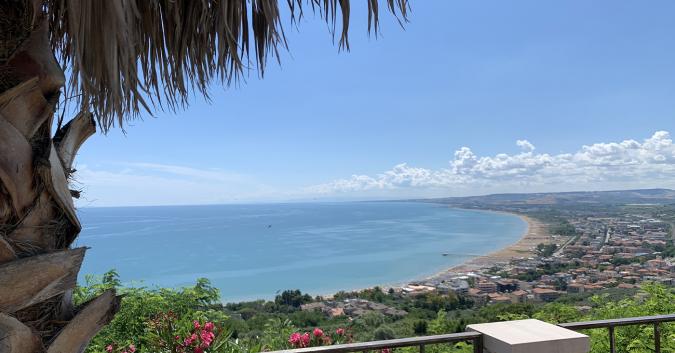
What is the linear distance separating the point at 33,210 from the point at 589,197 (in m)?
100

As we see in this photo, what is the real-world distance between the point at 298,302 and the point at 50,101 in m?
15.3

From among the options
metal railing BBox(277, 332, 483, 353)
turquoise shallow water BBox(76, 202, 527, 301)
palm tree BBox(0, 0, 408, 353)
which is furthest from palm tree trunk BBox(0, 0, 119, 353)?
turquoise shallow water BBox(76, 202, 527, 301)

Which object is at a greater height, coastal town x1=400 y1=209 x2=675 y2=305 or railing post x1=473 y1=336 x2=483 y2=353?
railing post x1=473 y1=336 x2=483 y2=353

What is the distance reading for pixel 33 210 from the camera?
1.12 metres

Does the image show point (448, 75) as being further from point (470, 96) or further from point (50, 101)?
point (50, 101)

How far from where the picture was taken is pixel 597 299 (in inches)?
208

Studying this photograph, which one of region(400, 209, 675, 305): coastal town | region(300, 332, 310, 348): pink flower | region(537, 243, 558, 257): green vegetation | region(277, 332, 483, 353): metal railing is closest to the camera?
region(277, 332, 483, 353): metal railing

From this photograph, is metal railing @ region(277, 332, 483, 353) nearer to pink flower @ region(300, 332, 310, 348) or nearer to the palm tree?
the palm tree

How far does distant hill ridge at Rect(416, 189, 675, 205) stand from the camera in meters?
70.0

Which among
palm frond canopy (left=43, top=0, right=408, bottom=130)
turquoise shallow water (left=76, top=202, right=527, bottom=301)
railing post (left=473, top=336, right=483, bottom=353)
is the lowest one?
turquoise shallow water (left=76, top=202, right=527, bottom=301)

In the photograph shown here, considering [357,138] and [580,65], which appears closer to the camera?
[580,65]

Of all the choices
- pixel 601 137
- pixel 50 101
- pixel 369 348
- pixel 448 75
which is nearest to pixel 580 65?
pixel 448 75

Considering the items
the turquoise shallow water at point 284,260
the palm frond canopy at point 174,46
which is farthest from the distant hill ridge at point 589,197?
the palm frond canopy at point 174,46

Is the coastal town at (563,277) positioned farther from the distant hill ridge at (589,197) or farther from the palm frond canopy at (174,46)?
the distant hill ridge at (589,197)
